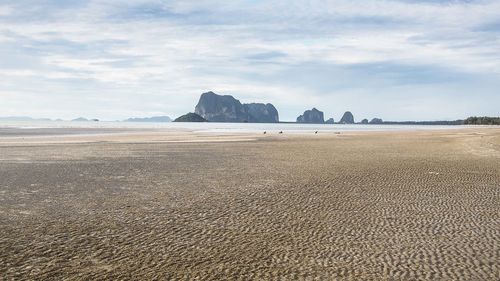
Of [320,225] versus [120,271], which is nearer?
[120,271]

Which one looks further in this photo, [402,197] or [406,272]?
[402,197]

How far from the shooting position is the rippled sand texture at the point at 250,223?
9852 mm

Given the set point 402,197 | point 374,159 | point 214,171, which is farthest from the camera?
point 374,159

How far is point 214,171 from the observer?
1014 inches

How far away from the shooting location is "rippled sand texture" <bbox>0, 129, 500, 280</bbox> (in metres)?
9.85

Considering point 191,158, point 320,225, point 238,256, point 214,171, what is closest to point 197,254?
point 238,256

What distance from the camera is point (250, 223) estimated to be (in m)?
13.8

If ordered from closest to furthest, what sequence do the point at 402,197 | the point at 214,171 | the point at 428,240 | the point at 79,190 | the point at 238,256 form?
the point at 238,256, the point at 428,240, the point at 402,197, the point at 79,190, the point at 214,171

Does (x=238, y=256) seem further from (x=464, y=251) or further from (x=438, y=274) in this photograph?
(x=464, y=251)

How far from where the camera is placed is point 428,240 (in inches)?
477

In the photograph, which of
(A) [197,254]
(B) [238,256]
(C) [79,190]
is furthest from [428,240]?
(C) [79,190]

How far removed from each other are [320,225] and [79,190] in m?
11.2

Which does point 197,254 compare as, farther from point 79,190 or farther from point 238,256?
point 79,190

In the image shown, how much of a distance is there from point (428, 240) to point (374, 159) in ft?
65.9
